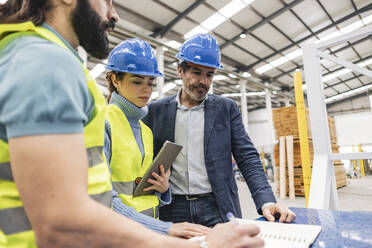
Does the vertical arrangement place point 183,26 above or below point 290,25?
below

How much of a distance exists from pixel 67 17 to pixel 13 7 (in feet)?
0.50

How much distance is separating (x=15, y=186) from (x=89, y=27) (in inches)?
21.0

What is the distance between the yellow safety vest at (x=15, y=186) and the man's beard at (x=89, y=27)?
5.2 inches

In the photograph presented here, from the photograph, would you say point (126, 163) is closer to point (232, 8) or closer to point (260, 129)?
point (232, 8)

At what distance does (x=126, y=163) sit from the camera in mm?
1370

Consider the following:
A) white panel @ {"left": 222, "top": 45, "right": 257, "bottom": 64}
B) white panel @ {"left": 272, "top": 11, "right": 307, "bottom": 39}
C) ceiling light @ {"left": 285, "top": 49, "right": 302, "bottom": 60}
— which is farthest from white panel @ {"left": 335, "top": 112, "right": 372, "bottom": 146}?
ceiling light @ {"left": 285, "top": 49, "right": 302, "bottom": 60}

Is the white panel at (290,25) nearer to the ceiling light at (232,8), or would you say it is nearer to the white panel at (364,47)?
the ceiling light at (232,8)

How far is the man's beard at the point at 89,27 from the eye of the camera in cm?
83

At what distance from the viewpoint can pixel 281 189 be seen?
7.59 meters

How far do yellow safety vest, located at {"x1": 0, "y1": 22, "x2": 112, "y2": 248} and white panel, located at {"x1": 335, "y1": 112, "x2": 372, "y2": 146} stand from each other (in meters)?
Answer: 2.39

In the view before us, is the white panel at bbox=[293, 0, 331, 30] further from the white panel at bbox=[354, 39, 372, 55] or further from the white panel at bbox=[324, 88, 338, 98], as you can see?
the white panel at bbox=[324, 88, 338, 98]

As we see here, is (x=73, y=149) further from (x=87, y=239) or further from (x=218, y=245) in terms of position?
(x=218, y=245)

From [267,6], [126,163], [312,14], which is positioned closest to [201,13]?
[267,6]

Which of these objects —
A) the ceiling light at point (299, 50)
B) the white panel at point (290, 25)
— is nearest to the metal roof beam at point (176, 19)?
the white panel at point (290, 25)
